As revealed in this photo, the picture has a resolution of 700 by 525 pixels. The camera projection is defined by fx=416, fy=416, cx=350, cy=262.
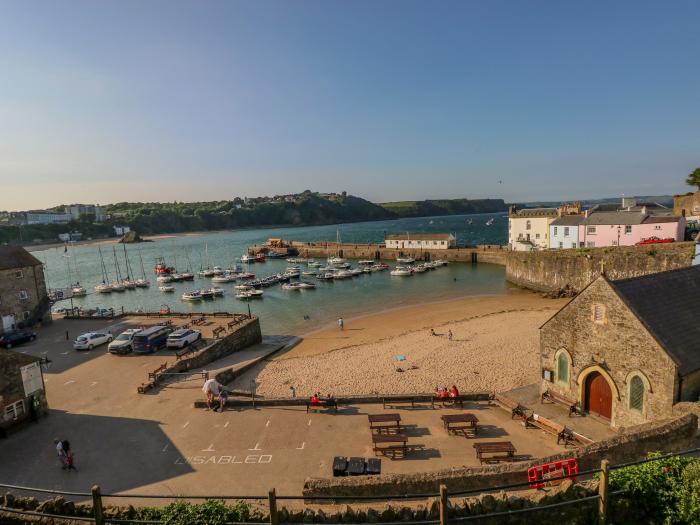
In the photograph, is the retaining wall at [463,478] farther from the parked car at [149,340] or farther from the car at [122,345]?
the car at [122,345]

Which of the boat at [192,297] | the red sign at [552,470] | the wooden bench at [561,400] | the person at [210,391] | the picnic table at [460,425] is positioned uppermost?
the red sign at [552,470]

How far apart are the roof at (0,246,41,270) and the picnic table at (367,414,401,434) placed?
106 ft

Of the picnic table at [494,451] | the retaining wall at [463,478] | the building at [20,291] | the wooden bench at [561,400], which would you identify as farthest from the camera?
the building at [20,291]

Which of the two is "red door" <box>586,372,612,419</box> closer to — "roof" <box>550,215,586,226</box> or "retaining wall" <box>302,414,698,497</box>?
"retaining wall" <box>302,414,698,497</box>

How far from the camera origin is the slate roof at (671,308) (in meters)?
13.3

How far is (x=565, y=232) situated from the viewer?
57.9m

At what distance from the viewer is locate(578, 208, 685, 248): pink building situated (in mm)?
46969

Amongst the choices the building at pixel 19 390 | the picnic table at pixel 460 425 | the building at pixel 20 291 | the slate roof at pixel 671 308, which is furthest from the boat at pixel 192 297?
the slate roof at pixel 671 308

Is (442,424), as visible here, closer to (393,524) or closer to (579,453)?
(579,453)

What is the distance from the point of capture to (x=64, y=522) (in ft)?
26.4

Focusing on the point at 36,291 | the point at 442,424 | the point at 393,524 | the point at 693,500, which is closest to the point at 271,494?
the point at 393,524

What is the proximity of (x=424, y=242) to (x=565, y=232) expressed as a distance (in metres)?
33.5

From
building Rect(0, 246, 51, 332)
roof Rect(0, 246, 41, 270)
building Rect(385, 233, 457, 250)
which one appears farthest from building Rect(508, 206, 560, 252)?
roof Rect(0, 246, 41, 270)

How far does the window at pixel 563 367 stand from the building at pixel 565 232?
151 feet
